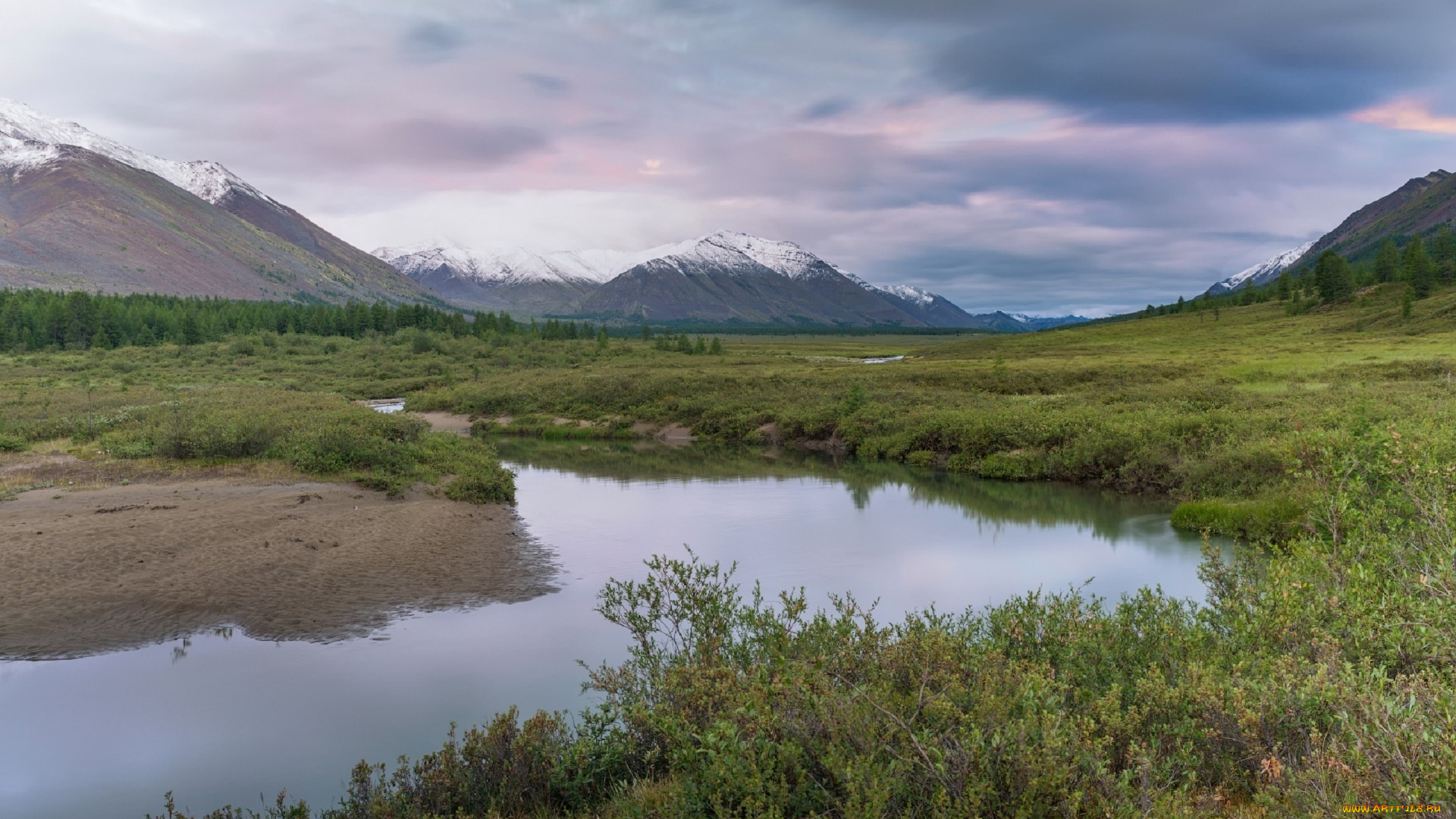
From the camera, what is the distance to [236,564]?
1966 cm

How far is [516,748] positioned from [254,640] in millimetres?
9335

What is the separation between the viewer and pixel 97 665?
14.4 meters

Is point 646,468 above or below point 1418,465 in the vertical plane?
below

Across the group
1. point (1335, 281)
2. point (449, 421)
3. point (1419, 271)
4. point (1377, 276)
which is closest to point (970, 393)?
point (449, 421)

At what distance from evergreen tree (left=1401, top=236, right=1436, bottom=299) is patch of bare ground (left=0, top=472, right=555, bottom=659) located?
11181cm

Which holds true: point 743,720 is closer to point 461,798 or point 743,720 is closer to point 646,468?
point 461,798

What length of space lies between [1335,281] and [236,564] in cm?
12496

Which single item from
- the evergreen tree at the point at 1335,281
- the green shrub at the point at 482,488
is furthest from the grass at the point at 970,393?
the evergreen tree at the point at 1335,281

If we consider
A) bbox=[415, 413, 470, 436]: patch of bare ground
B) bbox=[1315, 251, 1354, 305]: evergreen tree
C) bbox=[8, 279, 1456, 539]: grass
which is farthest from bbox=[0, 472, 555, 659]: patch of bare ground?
bbox=[1315, 251, 1354, 305]: evergreen tree

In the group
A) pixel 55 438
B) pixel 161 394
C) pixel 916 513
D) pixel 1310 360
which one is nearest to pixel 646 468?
pixel 916 513

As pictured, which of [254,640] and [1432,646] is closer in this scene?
[1432,646]

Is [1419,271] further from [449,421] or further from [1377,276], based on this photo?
[449,421]

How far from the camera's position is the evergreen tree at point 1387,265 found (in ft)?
365

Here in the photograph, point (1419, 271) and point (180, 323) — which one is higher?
point (1419, 271)
